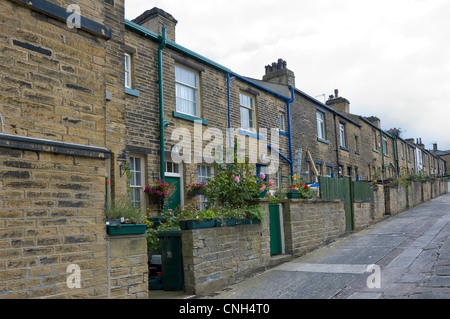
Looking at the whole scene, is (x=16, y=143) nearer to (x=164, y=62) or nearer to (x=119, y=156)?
(x=119, y=156)

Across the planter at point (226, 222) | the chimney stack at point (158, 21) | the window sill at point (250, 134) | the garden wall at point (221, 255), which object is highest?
the chimney stack at point (158, 21)

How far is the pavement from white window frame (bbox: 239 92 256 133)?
5375mm

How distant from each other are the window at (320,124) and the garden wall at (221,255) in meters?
12.4

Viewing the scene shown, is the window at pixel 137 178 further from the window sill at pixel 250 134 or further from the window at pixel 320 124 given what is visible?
the window at pixel 320 124

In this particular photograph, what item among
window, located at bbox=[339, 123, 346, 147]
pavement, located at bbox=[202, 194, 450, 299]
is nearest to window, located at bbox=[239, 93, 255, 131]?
pavement, located at bbox=[202, 194, 450, 299]

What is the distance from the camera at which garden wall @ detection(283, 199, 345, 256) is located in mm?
9766

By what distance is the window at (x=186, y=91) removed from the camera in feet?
37.7

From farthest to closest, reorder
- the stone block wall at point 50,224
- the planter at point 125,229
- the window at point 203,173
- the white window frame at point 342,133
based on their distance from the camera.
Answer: the white window frame at point 342,133, the window at point 203,173, the planter at point 125,229, the stone block wall at point 50,224

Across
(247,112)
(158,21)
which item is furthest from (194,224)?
(247,112)

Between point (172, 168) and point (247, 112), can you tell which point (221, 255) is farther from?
point (247, 112)

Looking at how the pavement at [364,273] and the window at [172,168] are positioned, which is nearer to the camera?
the pavement at [364,273]

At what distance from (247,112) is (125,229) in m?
9.93

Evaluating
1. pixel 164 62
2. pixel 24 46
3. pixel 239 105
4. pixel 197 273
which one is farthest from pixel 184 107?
pixel 24 46

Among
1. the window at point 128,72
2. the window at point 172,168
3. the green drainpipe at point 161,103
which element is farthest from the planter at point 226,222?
the window at point 128,72
